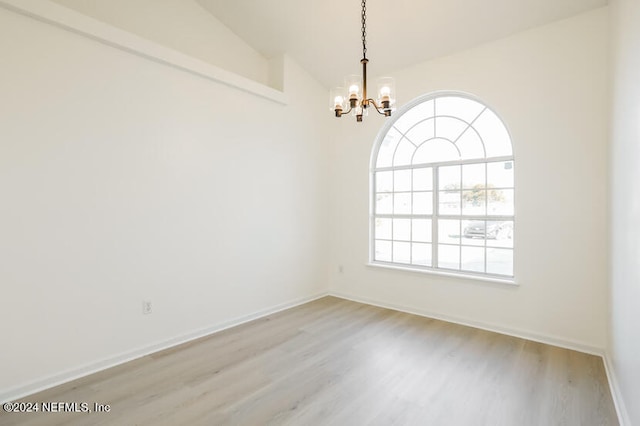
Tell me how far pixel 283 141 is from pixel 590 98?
3.30 m

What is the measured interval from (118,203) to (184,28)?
216cm

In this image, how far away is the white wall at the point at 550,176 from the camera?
2953 mm

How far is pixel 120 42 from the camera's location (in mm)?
2732

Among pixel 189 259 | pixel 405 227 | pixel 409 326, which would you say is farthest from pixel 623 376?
pixel 189 259

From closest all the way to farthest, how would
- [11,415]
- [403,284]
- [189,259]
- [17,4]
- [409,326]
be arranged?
[11,415] → [17,4] → [189,259] → [409,326] → [403,284]

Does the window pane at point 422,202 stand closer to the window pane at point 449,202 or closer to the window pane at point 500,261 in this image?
the window pane at point 449,202

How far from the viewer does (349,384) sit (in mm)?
2436

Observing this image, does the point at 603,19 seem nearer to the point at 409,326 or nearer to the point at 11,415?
the point at 409,326

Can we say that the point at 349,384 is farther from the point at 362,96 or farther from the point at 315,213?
the point at 315,213

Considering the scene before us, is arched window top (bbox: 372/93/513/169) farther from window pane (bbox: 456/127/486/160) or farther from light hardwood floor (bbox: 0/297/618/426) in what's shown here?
light hardwood floor (bbox: 0/297/618/426)

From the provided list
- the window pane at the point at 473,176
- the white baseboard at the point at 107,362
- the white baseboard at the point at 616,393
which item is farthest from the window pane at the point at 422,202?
the white baseboard at the point at 107,362

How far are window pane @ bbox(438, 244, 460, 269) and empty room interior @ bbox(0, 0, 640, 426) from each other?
0.11 ft

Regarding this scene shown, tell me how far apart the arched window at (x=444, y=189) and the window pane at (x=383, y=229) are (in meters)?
0.01

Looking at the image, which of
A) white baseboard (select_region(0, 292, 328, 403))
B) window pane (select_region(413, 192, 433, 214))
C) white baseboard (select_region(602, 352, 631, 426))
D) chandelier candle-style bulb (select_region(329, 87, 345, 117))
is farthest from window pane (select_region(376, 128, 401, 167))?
white baseboard (select_region(602, 352, 631, 426))
